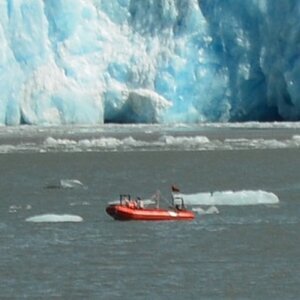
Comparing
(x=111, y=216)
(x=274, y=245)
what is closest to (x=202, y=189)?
(x=111, y=216)

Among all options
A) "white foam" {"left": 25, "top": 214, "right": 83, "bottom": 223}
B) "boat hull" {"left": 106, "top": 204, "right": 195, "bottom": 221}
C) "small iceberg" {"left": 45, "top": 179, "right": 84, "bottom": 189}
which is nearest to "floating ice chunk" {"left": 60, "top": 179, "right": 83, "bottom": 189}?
"small iceberg" {"left": 45, "top": 179, "right": 84, "bottom": 189}

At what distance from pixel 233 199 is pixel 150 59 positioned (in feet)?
66.0

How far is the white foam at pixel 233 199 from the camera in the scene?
2055 centimetres

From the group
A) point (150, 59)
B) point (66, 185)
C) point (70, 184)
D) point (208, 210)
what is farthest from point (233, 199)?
point (150, 59)

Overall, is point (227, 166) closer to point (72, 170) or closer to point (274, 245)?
point (72, 170)

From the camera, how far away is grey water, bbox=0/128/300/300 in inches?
538

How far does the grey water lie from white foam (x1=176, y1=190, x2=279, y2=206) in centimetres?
28

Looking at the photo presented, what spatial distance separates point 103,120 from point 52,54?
9.23ft

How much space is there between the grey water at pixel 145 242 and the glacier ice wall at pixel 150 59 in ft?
38.6

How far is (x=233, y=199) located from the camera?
67.5ft

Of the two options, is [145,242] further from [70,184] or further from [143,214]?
[70,184]

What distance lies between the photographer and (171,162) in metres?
29.6

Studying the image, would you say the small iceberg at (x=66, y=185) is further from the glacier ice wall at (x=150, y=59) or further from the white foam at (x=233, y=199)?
the glacier ice wall at (x=150, y=59)

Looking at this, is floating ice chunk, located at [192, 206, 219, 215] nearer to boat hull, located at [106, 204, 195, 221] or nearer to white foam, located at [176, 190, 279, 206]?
white foam, located at [176, 190, 279, 206]
